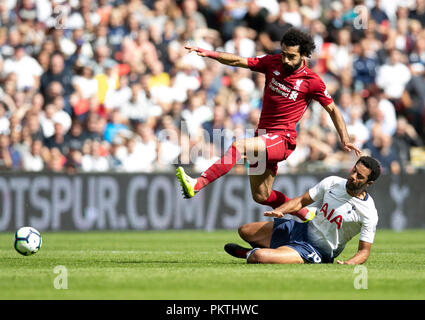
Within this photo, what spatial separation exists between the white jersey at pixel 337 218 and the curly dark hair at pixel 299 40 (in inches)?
66.0

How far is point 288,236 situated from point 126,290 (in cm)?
321

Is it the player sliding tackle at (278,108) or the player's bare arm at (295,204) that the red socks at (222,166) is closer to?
the player sliding tackle at (278,108)

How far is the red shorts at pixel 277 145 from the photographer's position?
1154 centimetres

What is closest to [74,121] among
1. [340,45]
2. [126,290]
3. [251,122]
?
[251,122]

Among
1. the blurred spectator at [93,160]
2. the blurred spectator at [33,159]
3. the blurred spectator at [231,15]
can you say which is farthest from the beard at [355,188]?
the blurred spectator at [231,15]

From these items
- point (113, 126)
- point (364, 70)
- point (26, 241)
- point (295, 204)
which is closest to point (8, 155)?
point (113, 126)

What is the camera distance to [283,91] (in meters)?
11.8

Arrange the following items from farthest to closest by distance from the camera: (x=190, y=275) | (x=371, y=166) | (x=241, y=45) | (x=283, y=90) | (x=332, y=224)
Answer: (x=241, y=45), (x=283, y=90), (x=332, y=224), (x=371, y=166), (x=190, y=275)

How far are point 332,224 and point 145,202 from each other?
8625 mm

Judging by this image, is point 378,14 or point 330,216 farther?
point 378,14

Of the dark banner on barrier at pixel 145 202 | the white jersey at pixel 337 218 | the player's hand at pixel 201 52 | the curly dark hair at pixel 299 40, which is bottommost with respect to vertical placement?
the dark banner on barrier at pixel 145 202

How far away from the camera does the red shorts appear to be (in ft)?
37.9

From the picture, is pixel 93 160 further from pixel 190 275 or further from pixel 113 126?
pixel 190 275

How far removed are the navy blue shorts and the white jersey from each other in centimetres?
8
